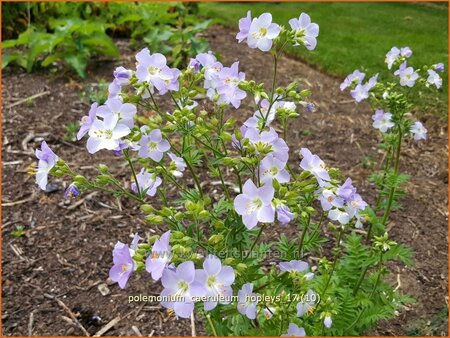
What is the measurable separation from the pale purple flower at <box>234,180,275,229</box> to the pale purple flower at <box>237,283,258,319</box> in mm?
255

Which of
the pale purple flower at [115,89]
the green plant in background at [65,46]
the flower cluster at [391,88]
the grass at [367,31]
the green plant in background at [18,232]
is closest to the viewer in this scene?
the pale purple flower at [115,89]

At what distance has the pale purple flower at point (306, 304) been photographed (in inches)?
71.0

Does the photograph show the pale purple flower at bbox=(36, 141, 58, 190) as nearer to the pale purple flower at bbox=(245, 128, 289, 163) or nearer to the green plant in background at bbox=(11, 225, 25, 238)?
the pale purple flower at bbox=(245, 128, 289, 163)

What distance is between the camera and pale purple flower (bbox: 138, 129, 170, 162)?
162 centimetres

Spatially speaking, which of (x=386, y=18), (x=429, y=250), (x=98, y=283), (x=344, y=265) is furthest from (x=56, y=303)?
(x=386, y=18)

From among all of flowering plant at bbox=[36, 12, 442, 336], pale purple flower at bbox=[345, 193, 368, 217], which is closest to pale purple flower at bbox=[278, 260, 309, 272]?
flowering plant at bbox=[36, 12, 442, 336]

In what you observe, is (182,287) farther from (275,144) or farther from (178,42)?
(178,42)

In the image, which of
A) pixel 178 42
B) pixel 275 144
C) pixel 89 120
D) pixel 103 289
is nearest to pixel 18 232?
pixel 103 289

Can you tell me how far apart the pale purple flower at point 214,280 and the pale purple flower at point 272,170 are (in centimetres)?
28

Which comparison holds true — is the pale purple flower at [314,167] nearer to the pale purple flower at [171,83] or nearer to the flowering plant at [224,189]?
the flowering plant at [224,189]

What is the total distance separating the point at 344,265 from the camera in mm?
2377

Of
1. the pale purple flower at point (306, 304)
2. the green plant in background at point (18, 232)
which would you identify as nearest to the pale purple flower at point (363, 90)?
the pale purple flower at point (306, 304)

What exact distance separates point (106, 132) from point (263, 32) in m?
0.55

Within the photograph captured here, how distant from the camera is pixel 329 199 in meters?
1.68
